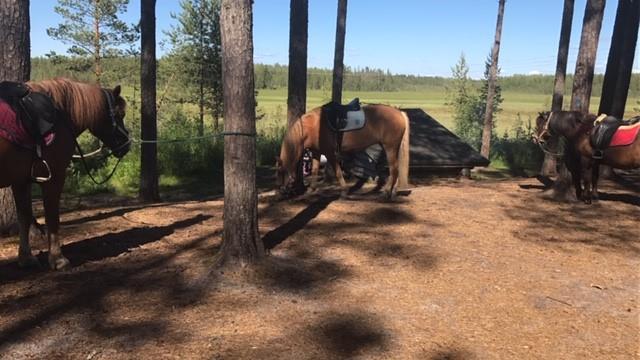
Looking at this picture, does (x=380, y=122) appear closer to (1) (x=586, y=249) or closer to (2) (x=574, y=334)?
(1) (x=586, y=249)

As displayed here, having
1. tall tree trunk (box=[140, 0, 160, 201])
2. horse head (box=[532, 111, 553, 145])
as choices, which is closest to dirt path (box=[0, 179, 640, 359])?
horse head (box=[532, 111, 553, 145])

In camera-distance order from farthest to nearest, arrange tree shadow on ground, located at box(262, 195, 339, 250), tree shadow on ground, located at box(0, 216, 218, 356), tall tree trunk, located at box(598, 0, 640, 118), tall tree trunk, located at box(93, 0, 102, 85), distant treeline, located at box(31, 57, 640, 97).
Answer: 1. distant treeline, located at box(31, 57, 640, 97)
2. tall tree trunk, located at box(93, 0, 102, 85)
3. tall tree trunk, located at box(598, 0, 640, 118)
4. tree shadow on ground, located at box(262, 195, 339, 250)
5. tree shadow on ground, located at box(0, 216, 218, 356)

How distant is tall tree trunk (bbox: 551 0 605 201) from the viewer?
875 cm

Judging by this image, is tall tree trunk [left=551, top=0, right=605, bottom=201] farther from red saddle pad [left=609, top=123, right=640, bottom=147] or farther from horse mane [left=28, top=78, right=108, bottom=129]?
horse mane [left=28, top=78, right=108, bottom=129]

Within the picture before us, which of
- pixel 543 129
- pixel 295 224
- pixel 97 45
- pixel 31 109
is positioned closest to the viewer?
pixel 31 109

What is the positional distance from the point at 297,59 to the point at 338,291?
270 inches

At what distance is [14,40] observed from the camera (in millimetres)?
6016

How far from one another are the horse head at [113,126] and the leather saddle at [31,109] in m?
0.78

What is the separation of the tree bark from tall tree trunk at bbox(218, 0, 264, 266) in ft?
18.1

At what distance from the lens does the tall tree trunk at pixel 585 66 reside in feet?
28.7

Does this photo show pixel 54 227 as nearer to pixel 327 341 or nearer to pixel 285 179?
pixel 327 341

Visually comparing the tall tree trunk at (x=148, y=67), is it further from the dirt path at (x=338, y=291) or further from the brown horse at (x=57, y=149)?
the brown horse at (x=57, y=149)

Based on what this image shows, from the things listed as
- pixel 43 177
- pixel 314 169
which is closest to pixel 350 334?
pixel 43 177

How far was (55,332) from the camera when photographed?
3746mm
